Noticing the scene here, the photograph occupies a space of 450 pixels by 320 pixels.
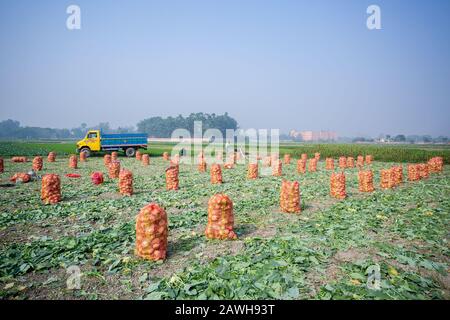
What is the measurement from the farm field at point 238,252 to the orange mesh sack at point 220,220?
0.68 ft

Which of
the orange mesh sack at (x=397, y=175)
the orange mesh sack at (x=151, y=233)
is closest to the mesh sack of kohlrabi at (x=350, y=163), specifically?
the orange mesh sack at (x=397, y=175)

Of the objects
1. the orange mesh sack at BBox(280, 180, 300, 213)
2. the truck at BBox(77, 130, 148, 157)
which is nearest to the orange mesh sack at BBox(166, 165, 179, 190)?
the orange mesh sack at BBox(280, 180, 300, 213)

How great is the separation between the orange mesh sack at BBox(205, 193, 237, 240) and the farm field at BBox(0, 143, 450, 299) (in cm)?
21

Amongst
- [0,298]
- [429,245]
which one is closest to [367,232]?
[429,245]

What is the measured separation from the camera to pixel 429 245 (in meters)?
6.64

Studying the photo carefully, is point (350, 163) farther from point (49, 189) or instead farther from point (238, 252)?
point (49, 189)

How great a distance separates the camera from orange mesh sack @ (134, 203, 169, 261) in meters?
5.70

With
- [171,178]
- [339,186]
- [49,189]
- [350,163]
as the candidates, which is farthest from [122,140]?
[339,186]

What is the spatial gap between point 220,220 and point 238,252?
1.03 metres

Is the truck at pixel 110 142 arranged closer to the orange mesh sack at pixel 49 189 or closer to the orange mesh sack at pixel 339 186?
the orange mesh sack at pixel 49 189

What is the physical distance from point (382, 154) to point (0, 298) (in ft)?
146

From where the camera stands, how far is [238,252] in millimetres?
6191

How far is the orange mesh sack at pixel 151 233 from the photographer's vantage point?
224 inches
